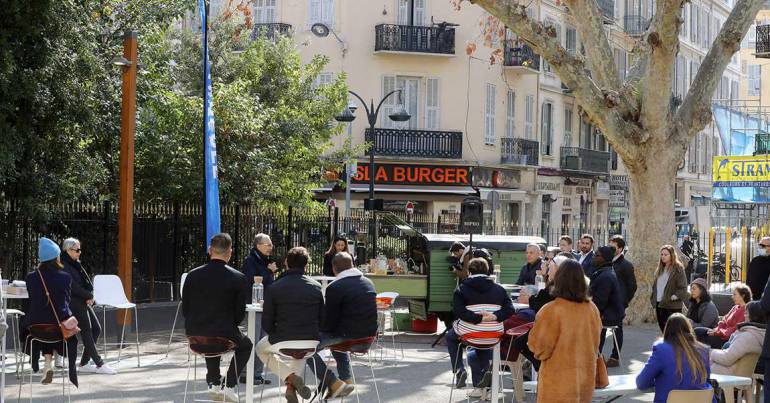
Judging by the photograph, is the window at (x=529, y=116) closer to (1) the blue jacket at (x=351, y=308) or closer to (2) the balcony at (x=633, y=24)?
(2) the balcony at (x=633, y=24)

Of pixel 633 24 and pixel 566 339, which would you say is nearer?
pixel 566 339

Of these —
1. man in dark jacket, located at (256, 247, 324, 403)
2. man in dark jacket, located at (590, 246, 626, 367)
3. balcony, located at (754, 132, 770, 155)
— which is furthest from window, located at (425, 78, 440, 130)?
man in dark jacket, located at (256, 247, 324, 403)

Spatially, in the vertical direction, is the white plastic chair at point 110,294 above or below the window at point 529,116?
below

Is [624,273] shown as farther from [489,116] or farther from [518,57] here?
[518,57]

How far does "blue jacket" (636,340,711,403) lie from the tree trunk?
1176 cm

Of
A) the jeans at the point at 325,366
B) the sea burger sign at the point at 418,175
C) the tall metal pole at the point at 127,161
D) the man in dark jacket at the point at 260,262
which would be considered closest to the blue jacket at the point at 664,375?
the jeans at the point at 325,366

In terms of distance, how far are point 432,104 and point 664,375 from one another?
3125 centimetres

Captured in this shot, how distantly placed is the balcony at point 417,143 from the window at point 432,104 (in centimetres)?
47

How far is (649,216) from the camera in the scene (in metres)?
20.2

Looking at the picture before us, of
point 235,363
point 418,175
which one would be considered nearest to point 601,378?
point 235,363

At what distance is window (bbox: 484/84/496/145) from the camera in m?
39.9

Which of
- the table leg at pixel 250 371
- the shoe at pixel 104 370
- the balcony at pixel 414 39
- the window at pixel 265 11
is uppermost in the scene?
the window at pixel 265 11

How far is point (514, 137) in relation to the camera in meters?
41.4

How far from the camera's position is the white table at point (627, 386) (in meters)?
8.92
